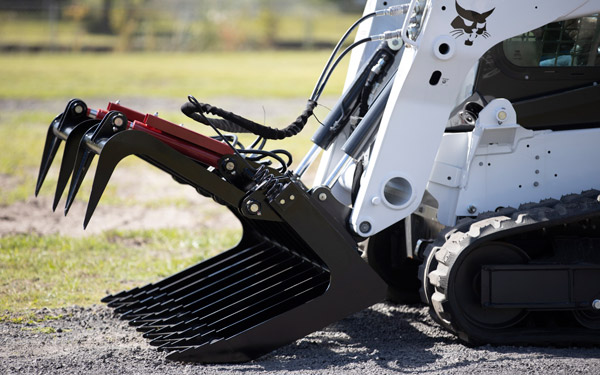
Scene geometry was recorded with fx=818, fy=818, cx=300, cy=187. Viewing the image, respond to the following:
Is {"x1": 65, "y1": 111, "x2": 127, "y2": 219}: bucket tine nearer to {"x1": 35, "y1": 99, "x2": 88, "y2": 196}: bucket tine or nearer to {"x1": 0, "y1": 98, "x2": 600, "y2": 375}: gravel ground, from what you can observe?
{"x1": 35, "y1": 99, "x2": 88, "y2": 196}: bucket tine

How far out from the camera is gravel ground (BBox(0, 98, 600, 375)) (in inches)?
172

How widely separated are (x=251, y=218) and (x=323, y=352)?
0.91 meters

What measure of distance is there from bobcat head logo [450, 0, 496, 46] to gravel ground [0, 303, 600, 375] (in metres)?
1.76

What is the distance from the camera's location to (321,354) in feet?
15.5

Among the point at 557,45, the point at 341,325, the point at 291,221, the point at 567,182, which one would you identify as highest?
the point at 557,45

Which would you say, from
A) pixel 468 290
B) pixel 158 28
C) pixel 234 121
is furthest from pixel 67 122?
pixel 158 28

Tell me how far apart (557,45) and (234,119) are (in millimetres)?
2006

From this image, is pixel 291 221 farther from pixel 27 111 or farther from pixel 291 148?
pixel 27 111

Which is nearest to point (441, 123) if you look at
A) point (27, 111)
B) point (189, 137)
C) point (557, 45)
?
point (557, 45)

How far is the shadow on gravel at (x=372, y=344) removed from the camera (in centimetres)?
449

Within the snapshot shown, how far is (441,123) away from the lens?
4676mm

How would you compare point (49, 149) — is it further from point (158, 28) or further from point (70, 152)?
point (158, 28)

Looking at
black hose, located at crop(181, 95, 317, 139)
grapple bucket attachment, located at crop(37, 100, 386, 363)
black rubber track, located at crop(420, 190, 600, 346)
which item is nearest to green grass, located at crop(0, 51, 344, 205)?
black hose, located at crop(181, 95, 317, 139)

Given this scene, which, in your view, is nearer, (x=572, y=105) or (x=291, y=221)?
(x=291, y=221)
